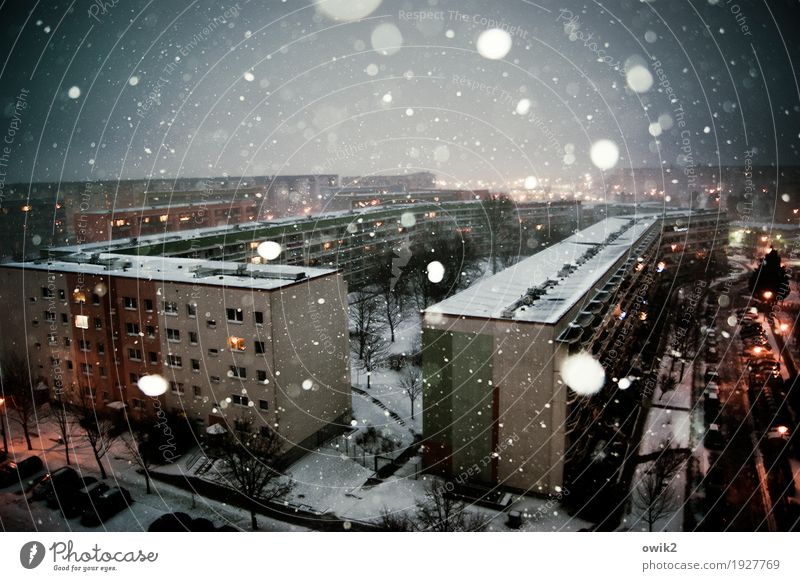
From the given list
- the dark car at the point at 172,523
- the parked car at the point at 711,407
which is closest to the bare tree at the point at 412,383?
the dark car at the point at 172,523

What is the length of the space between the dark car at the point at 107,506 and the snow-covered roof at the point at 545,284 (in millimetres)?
2781

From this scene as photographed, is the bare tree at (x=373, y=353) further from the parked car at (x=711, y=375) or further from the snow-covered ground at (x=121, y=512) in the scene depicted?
the parked car at (x=711, y=375)

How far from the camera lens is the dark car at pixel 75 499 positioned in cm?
383

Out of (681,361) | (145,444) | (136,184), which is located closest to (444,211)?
(681,361)

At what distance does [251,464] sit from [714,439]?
167 inches

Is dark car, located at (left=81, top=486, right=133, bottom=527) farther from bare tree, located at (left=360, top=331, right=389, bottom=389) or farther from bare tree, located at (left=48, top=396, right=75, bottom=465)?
bare tree, located at (left=360, top=331, right=389, bottom=389)

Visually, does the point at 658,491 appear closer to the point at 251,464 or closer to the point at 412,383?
the point at 412,383

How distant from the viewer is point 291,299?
16.7 ft

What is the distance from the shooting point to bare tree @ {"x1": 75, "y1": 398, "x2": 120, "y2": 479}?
15.3 ft

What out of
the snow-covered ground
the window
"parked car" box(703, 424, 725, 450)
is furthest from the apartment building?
"parked car" box(703, 424, 725, 450)

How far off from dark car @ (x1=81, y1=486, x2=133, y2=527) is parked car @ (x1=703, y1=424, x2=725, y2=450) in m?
5.01

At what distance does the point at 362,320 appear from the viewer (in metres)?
7.95

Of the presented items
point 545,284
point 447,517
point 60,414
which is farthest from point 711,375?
point 60,414
